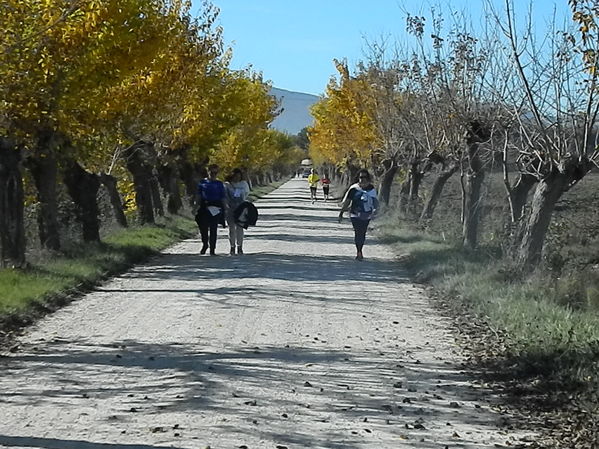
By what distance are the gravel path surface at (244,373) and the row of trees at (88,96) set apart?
3.00m

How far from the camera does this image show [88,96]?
1739 cm

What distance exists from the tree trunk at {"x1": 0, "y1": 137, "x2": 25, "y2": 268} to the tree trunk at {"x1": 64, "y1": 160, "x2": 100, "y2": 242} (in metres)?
5.70

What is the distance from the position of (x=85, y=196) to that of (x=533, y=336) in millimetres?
15297

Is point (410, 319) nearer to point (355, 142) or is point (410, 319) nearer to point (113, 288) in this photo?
point (113, 288)

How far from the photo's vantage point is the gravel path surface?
7.51m

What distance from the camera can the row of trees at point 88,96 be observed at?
1374 centimetres

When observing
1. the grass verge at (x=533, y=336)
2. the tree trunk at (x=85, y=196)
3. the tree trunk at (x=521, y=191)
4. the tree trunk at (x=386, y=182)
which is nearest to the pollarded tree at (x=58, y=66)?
the tree trunk at (x=85, y=196)

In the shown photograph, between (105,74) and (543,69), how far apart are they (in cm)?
727

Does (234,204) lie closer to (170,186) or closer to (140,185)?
(140,185)

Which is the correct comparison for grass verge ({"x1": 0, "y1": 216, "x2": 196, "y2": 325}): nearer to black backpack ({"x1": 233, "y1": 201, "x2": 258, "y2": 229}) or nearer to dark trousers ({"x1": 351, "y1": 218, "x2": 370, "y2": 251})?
black backpack ({"x1": 233, "y1": 201, "x2": 258, "y2": 229})

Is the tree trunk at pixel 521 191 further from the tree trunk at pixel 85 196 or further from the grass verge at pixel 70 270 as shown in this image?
the tree trunk at pixel 85 196

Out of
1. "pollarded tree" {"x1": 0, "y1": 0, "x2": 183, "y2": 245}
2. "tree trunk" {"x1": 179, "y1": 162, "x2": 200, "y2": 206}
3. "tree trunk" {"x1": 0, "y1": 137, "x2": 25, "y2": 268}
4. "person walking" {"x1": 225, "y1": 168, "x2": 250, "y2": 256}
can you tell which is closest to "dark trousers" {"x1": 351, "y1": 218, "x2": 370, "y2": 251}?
"person walking" {"x1": 225, "y1": 168, "x2": 250, "y2": 256}

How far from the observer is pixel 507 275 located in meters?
16.1

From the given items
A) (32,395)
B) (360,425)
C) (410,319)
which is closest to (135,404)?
(32,395)
